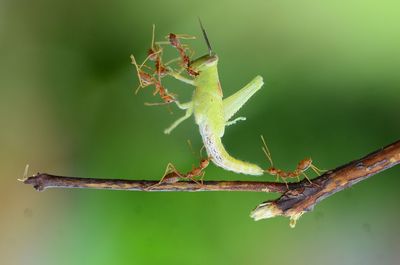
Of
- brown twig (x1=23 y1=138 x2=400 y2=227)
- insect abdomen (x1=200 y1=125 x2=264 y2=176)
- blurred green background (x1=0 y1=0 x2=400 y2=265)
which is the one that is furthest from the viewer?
blurred green background (x1=0 y1=0 x2=400 y2=265)

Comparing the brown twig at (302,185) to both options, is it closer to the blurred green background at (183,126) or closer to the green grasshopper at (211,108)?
the green grasshopper at (211,108)

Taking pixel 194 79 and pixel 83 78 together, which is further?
pixel 83 78

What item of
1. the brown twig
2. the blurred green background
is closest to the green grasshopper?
the brown twig

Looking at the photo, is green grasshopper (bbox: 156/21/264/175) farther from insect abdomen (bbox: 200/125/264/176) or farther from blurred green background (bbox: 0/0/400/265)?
blurred green background (bbox: 0/0/400/265)

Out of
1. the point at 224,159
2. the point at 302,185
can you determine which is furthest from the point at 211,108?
the point at 302,185

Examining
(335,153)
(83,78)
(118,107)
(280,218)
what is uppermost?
(83,78)

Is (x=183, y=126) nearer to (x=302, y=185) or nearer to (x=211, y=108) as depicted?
(x=211, y=108)

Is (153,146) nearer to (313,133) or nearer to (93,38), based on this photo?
(93,38)

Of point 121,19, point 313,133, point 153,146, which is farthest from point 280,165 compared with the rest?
point 121,19
